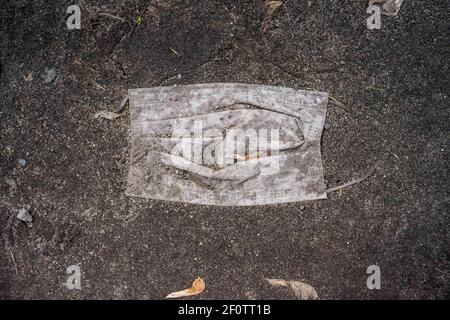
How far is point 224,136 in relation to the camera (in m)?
2.66

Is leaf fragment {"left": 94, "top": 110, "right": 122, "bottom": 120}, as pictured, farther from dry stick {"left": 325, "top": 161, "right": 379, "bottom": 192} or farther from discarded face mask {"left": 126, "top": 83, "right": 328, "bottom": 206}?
dry stick {"left": 325, "top": 161, "right": 379, "bottom": 192}

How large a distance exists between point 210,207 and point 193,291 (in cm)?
50

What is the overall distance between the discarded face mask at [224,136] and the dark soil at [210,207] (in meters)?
0.07

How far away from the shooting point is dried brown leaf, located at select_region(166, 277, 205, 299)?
268cm

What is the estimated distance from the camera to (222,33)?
271cm

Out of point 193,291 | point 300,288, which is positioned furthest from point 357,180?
point 193,291

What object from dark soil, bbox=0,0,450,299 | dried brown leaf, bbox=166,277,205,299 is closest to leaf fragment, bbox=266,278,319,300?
dark soil, bbox=0,0,450,299

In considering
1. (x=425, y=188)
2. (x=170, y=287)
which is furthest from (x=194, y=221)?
(x=425, y=188)

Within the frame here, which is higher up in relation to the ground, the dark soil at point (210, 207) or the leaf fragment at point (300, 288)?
the dark soil at point (210, 207)

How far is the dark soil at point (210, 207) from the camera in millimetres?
2682

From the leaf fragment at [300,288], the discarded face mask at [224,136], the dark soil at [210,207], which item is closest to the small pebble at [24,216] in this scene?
the dark soil at [210,207]

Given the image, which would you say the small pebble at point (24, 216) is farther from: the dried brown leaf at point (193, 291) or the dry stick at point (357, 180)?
the dry stick at point (357, 180)

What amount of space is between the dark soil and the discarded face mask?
66 millimetres
